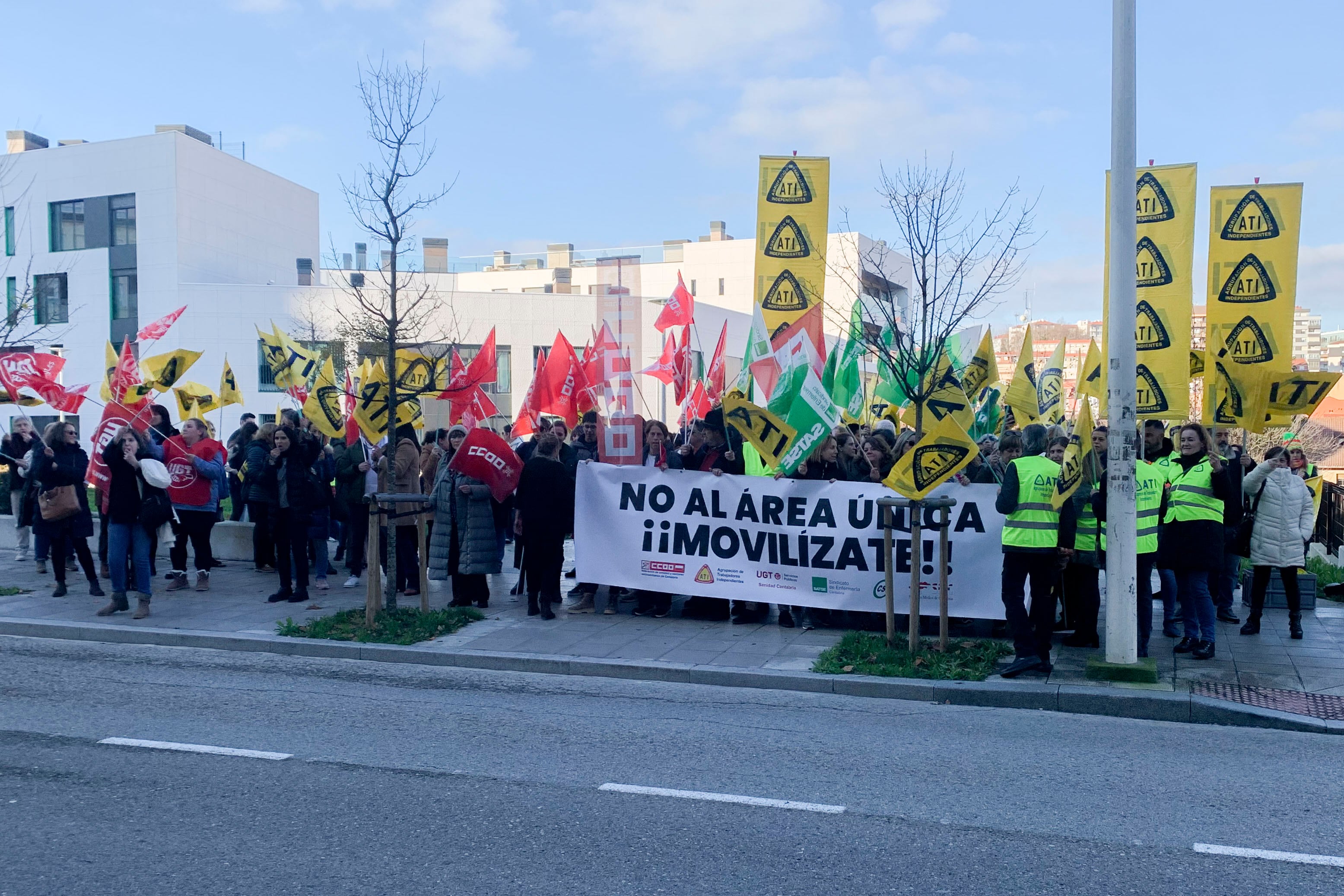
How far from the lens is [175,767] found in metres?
6.15

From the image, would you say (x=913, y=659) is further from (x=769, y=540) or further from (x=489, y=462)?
(x=489, y=462)

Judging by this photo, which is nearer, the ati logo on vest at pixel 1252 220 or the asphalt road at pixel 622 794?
the asphalt road at pixel 622 794

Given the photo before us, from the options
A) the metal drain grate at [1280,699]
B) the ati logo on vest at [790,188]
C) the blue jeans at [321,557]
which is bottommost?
the metal drain grate at [1280,699]

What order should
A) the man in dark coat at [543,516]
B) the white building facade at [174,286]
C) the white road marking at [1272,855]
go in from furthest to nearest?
the white building facade at [174,286], the man in dark coat at [543,516], the white road marking at [1272,855]

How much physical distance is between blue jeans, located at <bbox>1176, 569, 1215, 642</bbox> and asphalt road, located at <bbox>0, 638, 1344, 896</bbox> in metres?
1.91

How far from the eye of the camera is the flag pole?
807 centimetres

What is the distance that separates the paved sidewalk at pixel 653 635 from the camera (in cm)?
866

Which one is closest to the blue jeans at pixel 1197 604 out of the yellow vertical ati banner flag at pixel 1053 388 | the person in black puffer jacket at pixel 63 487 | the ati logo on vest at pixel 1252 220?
the ati logo on vest at pixel 1252 220

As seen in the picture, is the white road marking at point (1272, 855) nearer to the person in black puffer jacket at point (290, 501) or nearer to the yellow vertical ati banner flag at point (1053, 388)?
the person in black puffer jacket at point (290, 501)

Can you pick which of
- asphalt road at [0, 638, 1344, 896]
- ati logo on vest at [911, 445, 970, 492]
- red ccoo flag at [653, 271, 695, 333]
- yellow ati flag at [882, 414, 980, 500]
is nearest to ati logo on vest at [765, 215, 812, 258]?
red ccoo flag at [653, 271, 695, 333]

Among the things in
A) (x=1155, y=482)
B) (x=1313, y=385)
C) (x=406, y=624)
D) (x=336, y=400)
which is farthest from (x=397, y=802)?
(x=1313, y=385)

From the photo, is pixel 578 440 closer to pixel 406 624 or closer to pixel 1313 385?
pixel 406 624

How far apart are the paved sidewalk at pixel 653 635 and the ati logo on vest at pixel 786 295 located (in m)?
4.20

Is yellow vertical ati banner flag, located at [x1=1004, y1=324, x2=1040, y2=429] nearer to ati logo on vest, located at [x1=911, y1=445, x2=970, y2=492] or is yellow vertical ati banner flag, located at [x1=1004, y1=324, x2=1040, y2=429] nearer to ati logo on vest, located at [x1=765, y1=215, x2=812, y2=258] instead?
ati logo on vest, located at [x1=765, y1=215, x2=812, y2=258]
